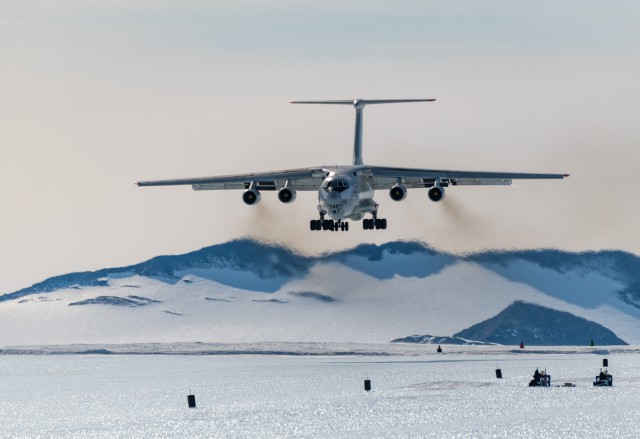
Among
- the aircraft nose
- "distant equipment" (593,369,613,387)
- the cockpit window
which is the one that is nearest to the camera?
the aircraft nose

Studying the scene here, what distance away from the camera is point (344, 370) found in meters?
140

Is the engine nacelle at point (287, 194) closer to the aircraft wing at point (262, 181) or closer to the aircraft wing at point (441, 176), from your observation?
the aircraft wing at point (262, 181)

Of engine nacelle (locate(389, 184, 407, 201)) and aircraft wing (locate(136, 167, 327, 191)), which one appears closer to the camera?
engine nacelle (locate(389, 184, 407, 201))

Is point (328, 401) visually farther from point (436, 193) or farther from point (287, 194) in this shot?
point (436, 193)

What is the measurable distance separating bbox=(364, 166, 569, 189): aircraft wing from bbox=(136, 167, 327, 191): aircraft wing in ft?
11.1

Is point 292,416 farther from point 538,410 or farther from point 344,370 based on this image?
point 344,370

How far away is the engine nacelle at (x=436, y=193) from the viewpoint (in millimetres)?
93062

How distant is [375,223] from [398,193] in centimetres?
513

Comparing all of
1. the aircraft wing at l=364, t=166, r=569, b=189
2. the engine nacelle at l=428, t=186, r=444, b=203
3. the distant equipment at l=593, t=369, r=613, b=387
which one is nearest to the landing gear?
the aircraft wing at l=364, t=166, r=569, b=189

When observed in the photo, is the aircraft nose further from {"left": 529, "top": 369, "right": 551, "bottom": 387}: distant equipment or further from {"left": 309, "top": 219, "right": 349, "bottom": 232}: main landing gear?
{"left": 529, "top": 369, "right": 551, "bottom": 387}: distant equipment

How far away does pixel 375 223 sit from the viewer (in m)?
98.3

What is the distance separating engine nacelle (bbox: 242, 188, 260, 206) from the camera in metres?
94.0

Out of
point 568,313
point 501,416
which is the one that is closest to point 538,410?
point 501,416

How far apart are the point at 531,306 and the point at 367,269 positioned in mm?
19315
